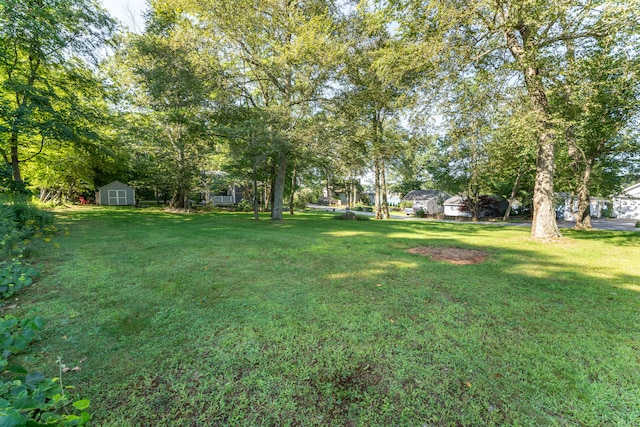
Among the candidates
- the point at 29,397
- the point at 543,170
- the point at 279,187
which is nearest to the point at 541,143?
the point at 543,170

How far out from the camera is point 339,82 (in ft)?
41.4

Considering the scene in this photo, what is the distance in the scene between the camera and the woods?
788cm

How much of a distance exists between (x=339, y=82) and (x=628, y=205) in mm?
36449

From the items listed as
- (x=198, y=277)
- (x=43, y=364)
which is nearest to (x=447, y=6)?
(x=198, y=277)

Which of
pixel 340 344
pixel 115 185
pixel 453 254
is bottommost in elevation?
pixel 340 344

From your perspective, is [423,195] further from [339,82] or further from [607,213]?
[339,82]

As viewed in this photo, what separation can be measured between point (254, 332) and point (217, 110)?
41.2 feet

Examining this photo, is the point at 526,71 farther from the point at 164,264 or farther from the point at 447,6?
the point at 164,264

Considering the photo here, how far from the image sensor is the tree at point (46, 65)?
9.25 metres

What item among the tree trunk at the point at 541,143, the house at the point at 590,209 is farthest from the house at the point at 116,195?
the house at the point at 590,209

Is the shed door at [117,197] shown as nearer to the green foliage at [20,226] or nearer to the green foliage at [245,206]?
the green foliage at [245,206]

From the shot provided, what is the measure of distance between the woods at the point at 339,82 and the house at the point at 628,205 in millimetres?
15468

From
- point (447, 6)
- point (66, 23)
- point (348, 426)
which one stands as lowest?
point (348, 426)

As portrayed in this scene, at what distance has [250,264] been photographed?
5.75 m
